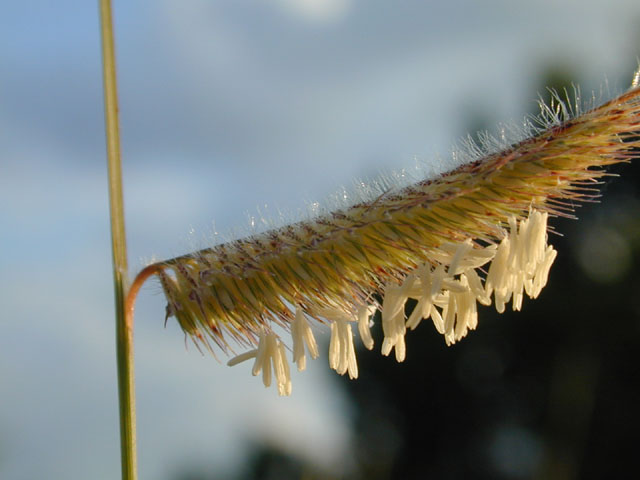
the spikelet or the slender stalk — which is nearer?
the slender stalk

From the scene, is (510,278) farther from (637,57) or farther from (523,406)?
(523,406)

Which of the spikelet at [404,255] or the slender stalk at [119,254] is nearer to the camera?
the slender stalk at [119,254]

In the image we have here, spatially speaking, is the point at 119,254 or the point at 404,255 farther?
the point at 404,255

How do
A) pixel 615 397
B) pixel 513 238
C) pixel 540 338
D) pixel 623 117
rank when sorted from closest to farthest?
1. pixel 623 117
2. pixel 513 238
3. pixel 615 397
4. pixel 540 338

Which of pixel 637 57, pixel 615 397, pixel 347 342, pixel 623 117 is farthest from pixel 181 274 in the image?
pixel 615 397
